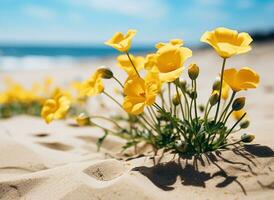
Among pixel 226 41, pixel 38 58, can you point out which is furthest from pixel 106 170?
pixel 38 58

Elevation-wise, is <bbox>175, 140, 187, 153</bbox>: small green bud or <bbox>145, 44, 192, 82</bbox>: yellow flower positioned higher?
<bbox>145, 44, 192, 82</bbox>: yellow flower

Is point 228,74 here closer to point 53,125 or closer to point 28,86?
point 53,125

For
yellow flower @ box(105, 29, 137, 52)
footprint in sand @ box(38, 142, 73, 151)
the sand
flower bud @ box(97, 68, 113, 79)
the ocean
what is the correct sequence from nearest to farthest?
the sand, yellow flower @ box(105, 29, 137, 52), flower bud @ box(97, 68, 113, 79), footprint in sand @ box(38, 142, 73, 151), the ocean

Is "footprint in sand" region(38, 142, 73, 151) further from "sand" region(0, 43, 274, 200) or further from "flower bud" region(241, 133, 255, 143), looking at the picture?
"flower bud" region(241, 133, 255, 143)

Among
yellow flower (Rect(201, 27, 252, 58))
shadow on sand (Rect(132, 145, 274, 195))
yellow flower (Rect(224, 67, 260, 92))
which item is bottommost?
shadow on sand (Rect(132, 145, 274, 195))

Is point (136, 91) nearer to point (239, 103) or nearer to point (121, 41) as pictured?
point (121, 41)

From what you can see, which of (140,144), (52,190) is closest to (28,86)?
(140,144)

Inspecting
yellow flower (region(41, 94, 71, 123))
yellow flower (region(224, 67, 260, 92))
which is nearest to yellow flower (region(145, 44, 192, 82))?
yellow flower (region(224, 67, 260, 92))
